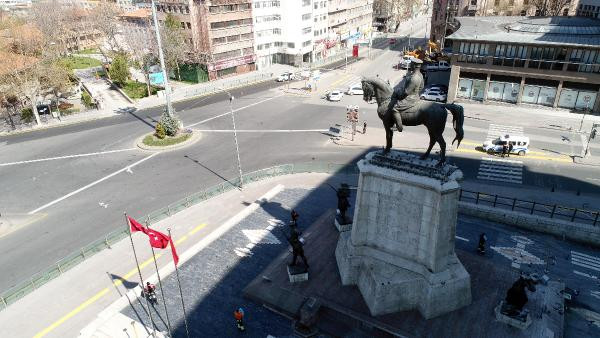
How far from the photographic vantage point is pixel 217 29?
80.6m

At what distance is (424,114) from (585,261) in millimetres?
17637

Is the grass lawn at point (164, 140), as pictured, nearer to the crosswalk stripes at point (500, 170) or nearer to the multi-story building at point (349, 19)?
the crosswalk stripes at point (500, 170)

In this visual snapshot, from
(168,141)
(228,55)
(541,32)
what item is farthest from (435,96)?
(228,55)

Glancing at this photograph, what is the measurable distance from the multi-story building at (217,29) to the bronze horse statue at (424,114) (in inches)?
2553

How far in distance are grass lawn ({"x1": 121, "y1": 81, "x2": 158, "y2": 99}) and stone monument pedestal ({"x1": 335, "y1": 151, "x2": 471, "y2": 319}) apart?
6457 cm

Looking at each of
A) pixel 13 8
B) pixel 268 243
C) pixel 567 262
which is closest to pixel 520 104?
pixel 567 262

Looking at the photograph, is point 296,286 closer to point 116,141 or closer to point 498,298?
point 498,298

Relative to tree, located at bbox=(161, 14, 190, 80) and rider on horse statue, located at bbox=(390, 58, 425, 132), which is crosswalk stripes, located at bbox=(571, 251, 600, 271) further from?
tree, located at bbox=(161, 14, 190, 80)

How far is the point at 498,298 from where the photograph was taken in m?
23.2

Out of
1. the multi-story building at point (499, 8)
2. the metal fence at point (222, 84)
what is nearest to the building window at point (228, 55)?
the metal fence at point (222, 84)

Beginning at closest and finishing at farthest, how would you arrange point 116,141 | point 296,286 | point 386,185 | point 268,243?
point 386,185, point 296,286, point 268,243, point 116,141

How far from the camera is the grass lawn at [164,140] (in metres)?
51.0

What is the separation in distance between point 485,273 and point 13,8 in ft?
612

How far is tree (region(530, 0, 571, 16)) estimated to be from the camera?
3223 inches
